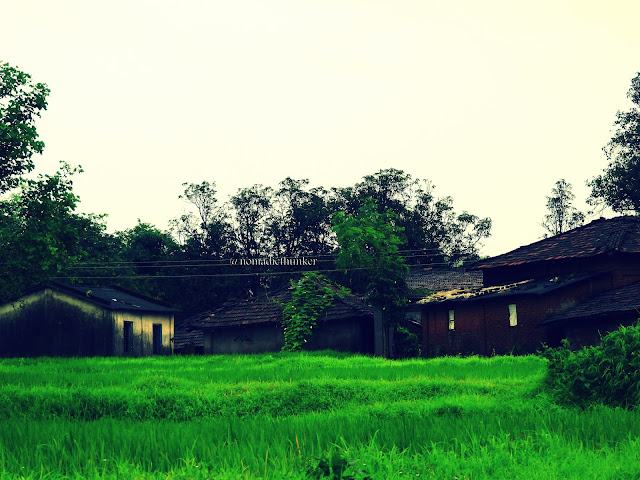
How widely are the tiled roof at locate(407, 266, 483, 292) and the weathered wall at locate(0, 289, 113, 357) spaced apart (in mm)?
21745

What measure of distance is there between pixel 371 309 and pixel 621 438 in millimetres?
31576

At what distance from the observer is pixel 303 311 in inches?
1570

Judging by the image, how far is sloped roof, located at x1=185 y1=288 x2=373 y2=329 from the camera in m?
39.8

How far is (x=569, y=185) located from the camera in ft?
205

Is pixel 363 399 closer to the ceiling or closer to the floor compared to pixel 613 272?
closer to the floor

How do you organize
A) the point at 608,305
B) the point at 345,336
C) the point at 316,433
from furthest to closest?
the point at 345,336, the point at 608,305, the point at 316,433

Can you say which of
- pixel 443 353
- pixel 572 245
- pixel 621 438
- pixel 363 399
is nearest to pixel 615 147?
pixel 572 245

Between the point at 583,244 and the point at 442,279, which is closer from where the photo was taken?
the point at 583,244

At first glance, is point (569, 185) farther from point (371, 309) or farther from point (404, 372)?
point (404, 372)

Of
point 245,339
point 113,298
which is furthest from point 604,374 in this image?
point 113,298

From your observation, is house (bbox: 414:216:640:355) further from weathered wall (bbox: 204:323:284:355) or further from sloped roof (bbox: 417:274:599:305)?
weathered wall (bbox: 204:323:284:355)

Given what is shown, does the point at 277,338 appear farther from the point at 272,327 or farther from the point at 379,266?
the point at 379,266

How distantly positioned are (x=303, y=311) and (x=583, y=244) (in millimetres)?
15128

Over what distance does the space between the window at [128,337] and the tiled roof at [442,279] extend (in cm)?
1955
